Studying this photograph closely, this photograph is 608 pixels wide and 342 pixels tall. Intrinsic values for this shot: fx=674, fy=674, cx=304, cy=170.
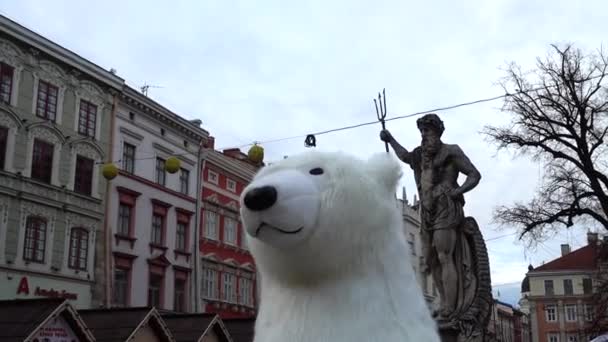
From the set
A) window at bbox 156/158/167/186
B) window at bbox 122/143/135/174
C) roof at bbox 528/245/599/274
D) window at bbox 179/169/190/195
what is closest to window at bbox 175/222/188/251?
window at bbox 179/169/190/195

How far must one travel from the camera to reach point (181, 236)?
2730 cm

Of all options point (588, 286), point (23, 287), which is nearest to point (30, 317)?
point (23, 287)

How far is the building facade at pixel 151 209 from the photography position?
23.7 m

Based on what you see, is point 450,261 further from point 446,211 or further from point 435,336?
point 435,336

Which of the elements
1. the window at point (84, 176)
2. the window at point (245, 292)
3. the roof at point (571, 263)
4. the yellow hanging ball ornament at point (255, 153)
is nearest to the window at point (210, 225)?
the window at point (245, 292)

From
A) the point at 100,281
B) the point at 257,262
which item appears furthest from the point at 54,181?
the point at 257,262

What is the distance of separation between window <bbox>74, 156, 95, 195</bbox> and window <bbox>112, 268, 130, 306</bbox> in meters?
3.01

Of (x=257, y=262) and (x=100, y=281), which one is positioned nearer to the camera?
(x=257, y=262)

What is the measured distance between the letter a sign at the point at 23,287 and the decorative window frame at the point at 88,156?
136 inches

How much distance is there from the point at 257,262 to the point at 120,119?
22.4 metres

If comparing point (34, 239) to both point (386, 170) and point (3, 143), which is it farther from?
point (386, 170)

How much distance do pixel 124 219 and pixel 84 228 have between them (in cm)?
221

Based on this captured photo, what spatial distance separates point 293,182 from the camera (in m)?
2.67

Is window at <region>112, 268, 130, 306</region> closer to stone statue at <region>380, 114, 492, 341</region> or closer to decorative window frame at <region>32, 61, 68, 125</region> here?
decorative window frame at <region>32, 61, 68, 125</region>
